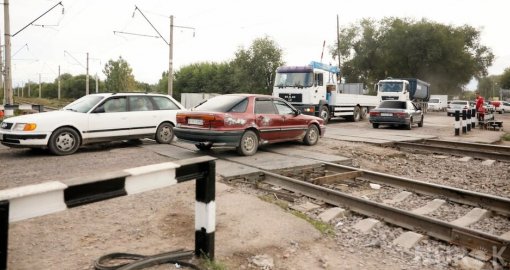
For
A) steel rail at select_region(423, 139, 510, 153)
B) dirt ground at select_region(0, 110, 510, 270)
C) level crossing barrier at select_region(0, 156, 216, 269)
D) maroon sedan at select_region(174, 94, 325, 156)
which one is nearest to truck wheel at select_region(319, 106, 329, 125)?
steel rail at select_region(423, 139, 510, 153)

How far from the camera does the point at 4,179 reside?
7.00 m

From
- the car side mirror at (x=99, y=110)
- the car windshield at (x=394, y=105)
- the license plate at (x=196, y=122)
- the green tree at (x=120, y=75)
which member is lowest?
the license plate at (x=196, y=122)

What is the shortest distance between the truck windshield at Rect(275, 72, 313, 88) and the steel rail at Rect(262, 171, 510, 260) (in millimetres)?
13039

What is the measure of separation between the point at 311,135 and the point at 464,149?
4604 millimetres

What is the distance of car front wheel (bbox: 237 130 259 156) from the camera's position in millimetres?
9609

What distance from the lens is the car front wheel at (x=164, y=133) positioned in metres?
11.4

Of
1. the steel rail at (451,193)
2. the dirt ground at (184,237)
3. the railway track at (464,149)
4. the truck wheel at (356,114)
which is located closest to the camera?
the dirt ground at (184,237)

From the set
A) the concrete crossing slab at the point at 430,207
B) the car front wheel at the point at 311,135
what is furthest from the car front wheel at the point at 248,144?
the concrete crossing slab at the point at 430,207

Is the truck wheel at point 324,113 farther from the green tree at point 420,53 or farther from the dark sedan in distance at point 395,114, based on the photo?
the green tree at point 420,53

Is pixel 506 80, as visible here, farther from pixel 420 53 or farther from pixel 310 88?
pixel 310 88

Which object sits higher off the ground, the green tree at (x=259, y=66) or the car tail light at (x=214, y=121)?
the green tree at (x=259, y=66)

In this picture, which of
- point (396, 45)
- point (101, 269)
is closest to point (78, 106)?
point (101, 269)

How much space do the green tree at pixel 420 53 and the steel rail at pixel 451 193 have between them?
47.4m

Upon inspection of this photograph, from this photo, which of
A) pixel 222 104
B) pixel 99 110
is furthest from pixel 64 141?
pixel 222 104
